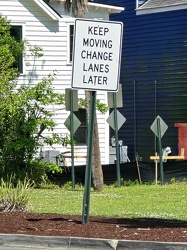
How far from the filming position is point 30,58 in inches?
1314

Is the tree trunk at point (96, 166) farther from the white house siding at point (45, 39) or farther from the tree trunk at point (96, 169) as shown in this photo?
the white house siding at point (45, 39)

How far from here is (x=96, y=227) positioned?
13953mm

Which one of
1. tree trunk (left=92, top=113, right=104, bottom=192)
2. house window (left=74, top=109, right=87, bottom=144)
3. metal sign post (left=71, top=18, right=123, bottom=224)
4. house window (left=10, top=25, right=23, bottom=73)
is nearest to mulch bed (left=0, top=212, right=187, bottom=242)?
metal sign post (left=71, top=18, right=123, bottom=224)

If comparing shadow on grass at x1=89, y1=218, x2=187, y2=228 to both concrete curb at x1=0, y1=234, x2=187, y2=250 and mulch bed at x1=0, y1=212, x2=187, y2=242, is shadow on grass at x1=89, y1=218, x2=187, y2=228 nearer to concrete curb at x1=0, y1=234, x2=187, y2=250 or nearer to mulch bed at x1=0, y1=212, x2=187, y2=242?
mulch bed at x1=0, y1=212, x2=187, y2=242

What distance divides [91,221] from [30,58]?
1898cm

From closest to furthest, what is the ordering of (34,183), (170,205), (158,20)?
(170,205)
(34,183)
(158,20)

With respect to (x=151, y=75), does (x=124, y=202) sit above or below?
below

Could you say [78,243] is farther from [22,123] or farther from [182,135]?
[182,135]

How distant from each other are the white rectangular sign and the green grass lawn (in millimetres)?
3574

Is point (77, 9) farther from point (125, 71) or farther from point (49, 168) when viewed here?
point (125, 71)

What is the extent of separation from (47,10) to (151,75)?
8.71 m

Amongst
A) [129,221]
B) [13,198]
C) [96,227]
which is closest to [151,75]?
[13,198]

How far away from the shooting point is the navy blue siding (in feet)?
129

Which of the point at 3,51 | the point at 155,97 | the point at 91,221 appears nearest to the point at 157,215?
the point at 91,221
